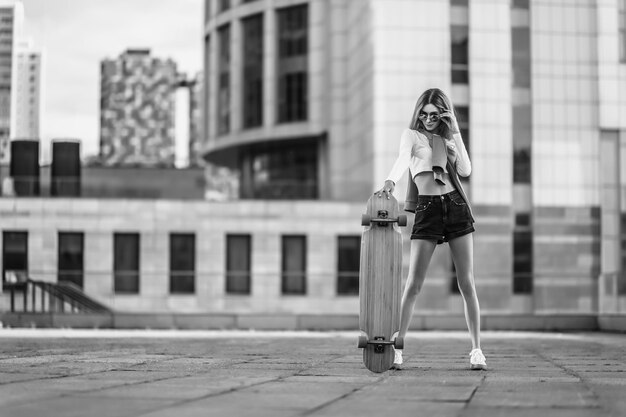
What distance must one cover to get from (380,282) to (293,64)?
5095cm

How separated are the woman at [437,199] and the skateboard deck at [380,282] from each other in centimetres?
47

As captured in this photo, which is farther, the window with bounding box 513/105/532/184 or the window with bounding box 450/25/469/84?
the window with bounding box 513/105/532/184

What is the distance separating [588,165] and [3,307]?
30085 mm

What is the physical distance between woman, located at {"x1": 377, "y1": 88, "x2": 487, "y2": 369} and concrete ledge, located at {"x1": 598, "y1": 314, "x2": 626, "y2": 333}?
1621 cm

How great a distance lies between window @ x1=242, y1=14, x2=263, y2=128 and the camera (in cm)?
5925

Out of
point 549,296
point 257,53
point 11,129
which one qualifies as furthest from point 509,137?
point 11,129

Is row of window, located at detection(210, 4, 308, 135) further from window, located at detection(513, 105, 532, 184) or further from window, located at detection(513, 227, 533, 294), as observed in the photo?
window, located at detection(513, 227, 533, 294)

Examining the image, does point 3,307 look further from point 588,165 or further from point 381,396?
point 588,165

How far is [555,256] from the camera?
49.9 m

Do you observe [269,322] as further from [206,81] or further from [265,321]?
[206,81]

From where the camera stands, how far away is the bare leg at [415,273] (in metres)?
8.28

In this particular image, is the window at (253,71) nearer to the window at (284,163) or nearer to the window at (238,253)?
the window at (284,163)

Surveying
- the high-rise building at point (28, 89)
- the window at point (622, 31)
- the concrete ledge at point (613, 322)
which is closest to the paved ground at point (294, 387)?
the concrete ledge at point (613, 322)

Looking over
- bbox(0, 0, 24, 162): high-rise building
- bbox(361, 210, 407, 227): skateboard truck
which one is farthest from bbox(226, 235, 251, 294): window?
bbox(361, 210, 407, 227): skateboard truck
